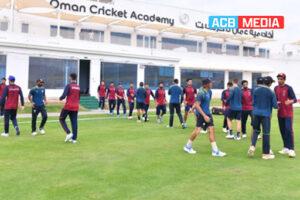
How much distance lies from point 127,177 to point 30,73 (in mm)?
18923

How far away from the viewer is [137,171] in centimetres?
727

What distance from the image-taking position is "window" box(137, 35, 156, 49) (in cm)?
3894

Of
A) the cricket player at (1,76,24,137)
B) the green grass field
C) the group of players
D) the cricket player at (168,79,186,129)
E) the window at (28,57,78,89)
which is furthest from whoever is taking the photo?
the window at (28,57,78,89)

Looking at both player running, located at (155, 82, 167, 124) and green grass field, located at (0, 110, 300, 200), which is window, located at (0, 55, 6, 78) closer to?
player running, located at (155, 82, 167, 124)

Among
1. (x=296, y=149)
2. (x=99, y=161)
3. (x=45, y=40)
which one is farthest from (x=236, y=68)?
(x=99, y=161)

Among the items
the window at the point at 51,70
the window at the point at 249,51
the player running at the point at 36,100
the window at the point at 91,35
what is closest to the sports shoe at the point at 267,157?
the player running at the point at 36,100

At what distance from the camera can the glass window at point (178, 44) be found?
41.0m

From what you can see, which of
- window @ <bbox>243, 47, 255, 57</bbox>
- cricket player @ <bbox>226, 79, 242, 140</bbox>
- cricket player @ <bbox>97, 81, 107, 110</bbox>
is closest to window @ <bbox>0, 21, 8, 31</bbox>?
cricket player @ <bbox>97, 81, 107, 110</bbox>

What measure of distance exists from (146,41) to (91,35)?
630 cm

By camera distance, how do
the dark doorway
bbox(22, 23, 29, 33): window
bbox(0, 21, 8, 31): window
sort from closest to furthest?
the dark doorway < bbox(0, 21, 8, 31): window < bbox(22, 23, 29, 33): window

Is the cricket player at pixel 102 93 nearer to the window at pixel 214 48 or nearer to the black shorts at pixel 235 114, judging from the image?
the black shorts at pixel 235 114

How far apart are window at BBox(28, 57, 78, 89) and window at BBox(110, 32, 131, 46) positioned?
1159cm

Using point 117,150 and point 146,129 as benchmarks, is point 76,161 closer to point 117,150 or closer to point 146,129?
point 117,150

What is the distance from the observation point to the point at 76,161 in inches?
321
